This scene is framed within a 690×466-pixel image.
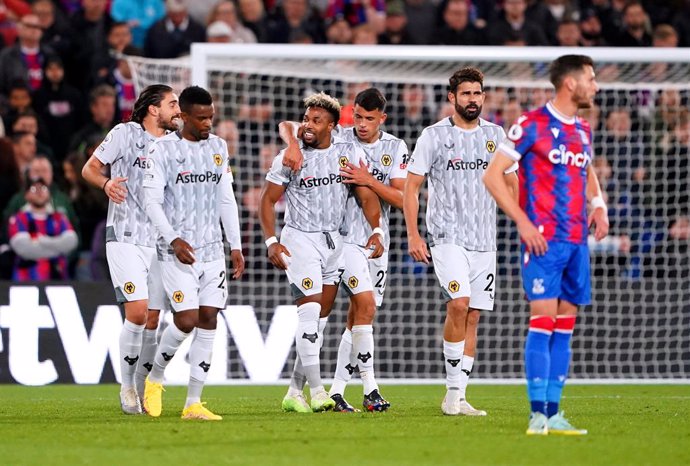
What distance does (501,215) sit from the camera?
15.7 metres

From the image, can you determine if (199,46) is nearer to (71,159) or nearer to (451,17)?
(71,159)

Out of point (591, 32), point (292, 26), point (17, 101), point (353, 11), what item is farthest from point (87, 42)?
point (591, 32)

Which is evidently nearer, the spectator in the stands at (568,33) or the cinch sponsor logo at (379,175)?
the cinch sponsor logo at (379,175)

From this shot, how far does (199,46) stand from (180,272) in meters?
5.27

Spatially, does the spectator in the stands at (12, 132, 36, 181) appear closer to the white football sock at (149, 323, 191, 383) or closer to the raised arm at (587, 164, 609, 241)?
the white football sock at (149, 323, 191, 383)

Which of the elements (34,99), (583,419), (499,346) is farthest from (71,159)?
(583,419)

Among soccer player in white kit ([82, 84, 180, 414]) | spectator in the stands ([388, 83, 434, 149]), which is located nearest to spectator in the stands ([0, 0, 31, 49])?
spectator in the stands ([388, 83, 434, 149])

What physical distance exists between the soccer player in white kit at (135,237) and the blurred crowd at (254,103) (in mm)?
3272

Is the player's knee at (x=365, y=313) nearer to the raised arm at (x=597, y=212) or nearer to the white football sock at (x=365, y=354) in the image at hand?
the white football sock at (x=365, y=354)

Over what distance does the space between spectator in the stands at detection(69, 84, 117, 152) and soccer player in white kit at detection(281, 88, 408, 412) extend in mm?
6125

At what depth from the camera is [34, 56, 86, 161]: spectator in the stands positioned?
1677 centimetres

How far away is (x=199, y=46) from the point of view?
1382 centimetres

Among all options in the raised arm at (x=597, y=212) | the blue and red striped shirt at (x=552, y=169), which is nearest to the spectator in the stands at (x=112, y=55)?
the raised arm at (x=597, y=212)

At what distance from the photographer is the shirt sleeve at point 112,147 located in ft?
33.1
